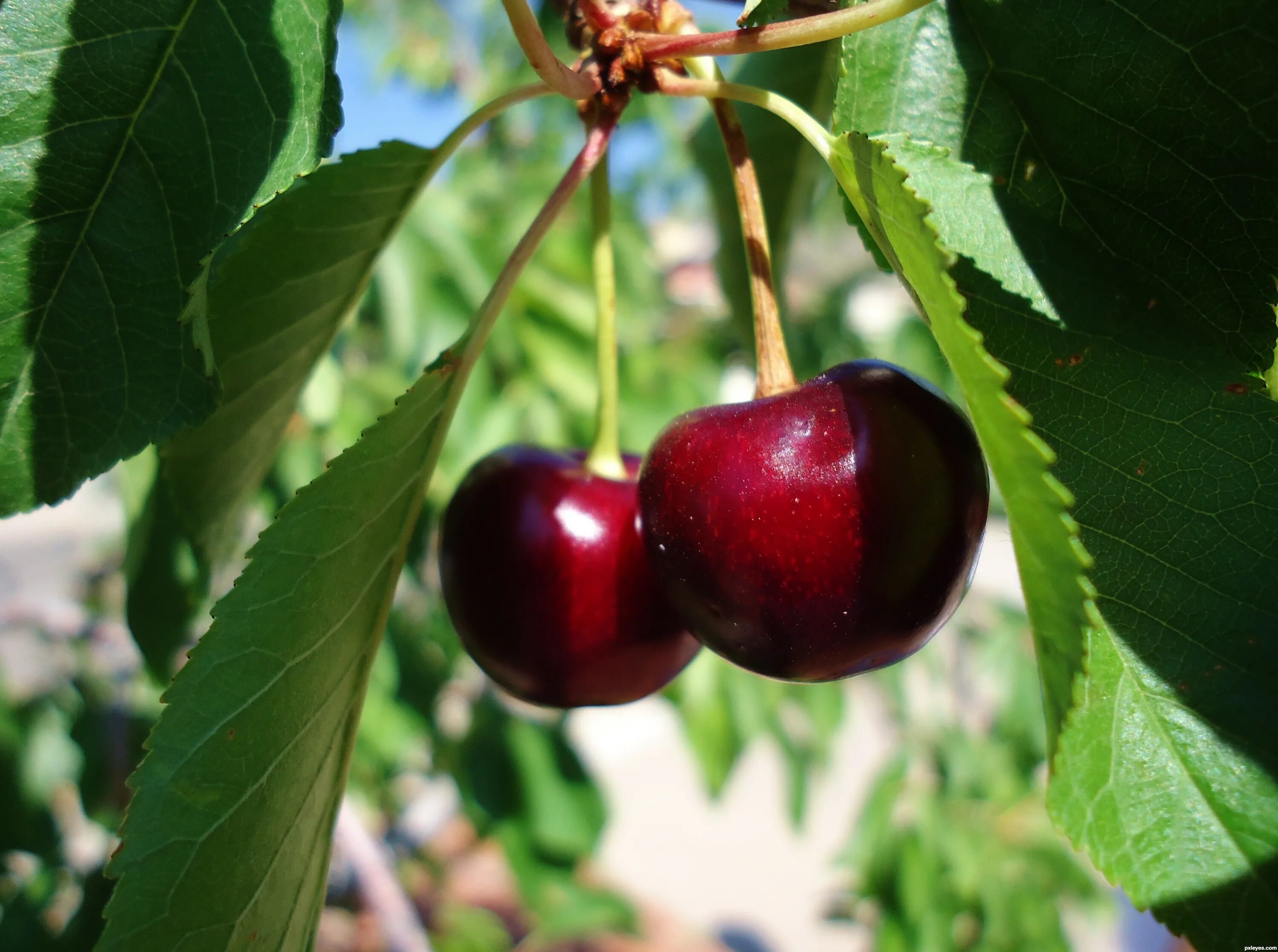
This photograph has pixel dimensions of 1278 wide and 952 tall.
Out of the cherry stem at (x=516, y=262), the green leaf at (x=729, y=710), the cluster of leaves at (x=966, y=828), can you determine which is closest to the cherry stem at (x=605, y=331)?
the cherry stem at (x=516, y=262)

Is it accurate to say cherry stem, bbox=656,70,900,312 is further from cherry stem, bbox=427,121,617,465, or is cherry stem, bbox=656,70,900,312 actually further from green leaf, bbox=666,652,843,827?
green leaf, bbox=666,652,843,827

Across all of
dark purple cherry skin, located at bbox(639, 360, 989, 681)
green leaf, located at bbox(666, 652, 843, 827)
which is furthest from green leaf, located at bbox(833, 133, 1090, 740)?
green leaf, located at bbox(666, 652, 843, 827)

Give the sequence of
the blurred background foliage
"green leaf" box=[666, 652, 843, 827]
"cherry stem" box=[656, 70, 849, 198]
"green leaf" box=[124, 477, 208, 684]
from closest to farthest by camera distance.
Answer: "cherry stem" box=[656, 70, 849, 198], "green leaf" box=[124, 477, 208, 684], the blurred background foliage, "green leaf" box=[666, 652, 843, 827]

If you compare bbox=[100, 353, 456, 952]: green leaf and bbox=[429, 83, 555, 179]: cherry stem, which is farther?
bbox=[429, 83, 555, 179]: cherry stem

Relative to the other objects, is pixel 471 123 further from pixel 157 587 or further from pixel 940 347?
pixel 157 587

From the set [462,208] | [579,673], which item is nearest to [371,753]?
[462,208]

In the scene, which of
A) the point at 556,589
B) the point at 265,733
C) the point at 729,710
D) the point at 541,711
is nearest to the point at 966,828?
the point at 729,710
